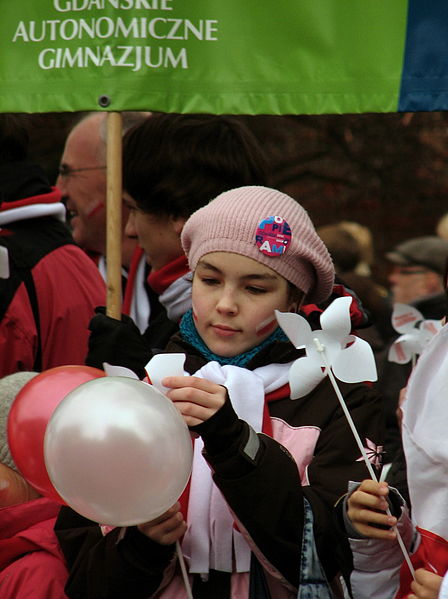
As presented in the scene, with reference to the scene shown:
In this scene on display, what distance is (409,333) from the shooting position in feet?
17.1

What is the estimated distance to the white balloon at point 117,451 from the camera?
3.11 meters

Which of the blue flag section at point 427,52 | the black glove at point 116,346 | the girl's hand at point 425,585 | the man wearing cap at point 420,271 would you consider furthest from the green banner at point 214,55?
the man wearing cap at point 420,271

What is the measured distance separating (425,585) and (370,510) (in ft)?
0.85

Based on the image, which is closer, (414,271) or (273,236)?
(273,236)

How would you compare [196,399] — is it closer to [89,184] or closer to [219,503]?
[219,503]

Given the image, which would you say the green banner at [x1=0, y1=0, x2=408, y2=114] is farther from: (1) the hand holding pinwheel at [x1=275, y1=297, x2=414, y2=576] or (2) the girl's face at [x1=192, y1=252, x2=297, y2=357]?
(1) the hand holding pinwheel at [x1=275, y1=297, x2=414, y2=576]

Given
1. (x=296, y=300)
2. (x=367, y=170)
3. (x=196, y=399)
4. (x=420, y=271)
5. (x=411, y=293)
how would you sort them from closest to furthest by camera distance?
(x=196, y=399) < (x=296, y=300) < (x=411, y=293) < (x=420, y=271) < (x=367, y=170)

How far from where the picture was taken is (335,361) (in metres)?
3.43

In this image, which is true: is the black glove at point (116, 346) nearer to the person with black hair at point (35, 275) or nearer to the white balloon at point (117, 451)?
the person with black hair at point (35, 275)

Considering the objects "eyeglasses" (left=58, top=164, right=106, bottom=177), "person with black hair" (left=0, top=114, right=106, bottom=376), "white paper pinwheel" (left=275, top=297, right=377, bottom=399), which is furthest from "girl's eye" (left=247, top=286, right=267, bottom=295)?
"eyeglasses" (left=58, top=164, right=106, bottom=177)

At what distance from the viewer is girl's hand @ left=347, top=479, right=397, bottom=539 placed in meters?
3.27

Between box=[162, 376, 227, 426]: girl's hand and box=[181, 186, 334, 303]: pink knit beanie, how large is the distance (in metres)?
0.60

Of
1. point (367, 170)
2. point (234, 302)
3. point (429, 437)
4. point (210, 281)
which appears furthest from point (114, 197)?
point (367, 170)

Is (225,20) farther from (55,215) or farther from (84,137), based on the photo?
(84,137)
